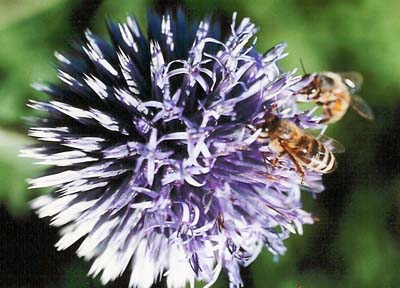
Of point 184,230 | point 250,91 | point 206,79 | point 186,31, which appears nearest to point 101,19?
point 186,31

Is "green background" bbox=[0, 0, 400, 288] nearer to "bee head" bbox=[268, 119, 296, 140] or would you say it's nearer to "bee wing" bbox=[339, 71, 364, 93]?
"bee wing" bbox=[339, 71, 364, 93]

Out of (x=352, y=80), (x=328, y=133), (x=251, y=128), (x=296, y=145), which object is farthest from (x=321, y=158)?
(x=328, y=133)

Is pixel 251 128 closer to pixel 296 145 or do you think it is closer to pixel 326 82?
pixel 296 145

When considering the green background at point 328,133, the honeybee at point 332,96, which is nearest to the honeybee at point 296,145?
the honeybee at point 332,96

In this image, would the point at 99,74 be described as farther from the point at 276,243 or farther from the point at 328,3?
the point at 328,3

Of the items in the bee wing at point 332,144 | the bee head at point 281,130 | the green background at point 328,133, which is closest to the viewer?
the bee head at point 281,130

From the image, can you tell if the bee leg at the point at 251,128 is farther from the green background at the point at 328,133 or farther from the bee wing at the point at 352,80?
the green background at the point at 328,133
